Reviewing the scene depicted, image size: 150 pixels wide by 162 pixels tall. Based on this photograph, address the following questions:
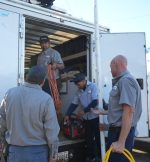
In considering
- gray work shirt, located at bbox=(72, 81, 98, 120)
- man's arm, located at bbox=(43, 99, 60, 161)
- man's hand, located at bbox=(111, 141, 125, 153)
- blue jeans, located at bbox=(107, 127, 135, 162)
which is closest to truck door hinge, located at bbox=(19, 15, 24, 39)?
gray work shirt, located at bbox=(72, 81, 98, 120)

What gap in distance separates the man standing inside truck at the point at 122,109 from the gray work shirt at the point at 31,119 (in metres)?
0.78

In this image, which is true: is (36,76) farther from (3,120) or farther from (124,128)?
(124,128)

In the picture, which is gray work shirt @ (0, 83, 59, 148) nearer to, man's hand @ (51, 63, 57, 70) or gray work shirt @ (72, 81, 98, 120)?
gray work shirt @ (72, 81, 98, 120)

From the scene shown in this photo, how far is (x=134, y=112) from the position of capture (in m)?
3.90

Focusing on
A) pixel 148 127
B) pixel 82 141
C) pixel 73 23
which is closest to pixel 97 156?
pixel 82 141

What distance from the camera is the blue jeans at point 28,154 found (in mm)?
3436

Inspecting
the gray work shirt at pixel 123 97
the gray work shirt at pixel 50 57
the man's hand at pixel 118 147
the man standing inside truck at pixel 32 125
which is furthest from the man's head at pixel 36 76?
the gray work shirt at pixel 50 57

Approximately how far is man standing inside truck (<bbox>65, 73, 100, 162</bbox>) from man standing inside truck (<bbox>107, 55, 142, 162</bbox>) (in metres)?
1.71

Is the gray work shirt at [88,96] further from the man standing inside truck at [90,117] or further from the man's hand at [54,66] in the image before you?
the man's hand at [54,66]

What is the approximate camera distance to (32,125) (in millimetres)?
3463

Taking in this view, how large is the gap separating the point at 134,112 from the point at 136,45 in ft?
9.50

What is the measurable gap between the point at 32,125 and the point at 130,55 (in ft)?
11.7

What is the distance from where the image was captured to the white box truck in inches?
193

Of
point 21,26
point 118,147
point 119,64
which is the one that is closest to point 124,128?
point 118,147
